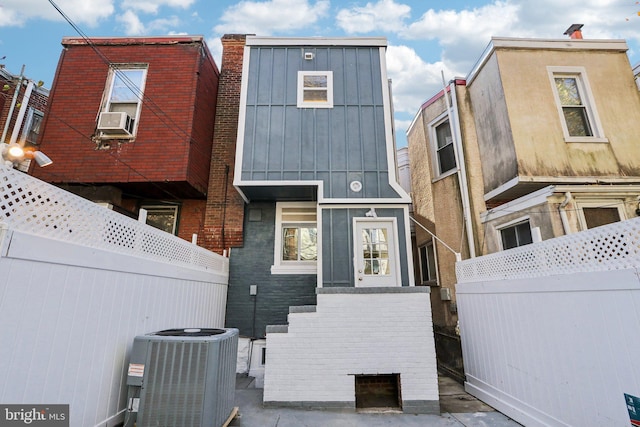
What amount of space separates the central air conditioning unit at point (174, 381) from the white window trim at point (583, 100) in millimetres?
8176

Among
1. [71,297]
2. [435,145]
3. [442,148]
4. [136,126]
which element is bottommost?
[71,297]

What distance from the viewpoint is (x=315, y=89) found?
24.1ft

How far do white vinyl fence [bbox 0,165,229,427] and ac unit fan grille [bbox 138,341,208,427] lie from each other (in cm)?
51

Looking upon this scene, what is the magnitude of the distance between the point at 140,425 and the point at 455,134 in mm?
8517

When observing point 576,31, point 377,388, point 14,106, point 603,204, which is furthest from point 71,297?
point 576,31

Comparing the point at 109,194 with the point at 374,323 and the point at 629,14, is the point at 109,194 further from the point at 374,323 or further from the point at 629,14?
the point at 629,14

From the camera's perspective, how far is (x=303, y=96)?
23.9 feet

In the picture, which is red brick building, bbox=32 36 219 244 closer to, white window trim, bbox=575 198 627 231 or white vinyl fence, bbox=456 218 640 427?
white vinyl fence, bbox=456 218 640 427

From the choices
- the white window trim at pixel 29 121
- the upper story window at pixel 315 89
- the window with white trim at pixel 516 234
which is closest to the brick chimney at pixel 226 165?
the upper story window at pixel 315 89

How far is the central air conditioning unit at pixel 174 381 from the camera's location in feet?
9.90

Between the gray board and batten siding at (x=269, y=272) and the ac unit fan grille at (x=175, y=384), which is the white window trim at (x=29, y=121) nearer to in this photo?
the gray board and batten siding at (x=269, y=272)

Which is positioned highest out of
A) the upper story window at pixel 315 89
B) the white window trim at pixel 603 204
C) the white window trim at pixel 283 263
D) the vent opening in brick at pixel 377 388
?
the upper story window at pixel 315 89

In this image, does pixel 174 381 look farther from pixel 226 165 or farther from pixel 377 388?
pixel 226 165

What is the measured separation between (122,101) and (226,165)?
2964mm
